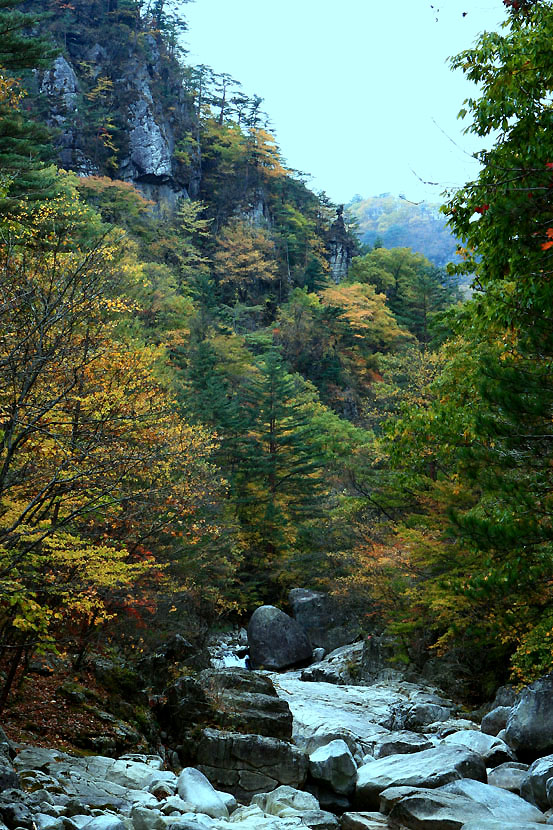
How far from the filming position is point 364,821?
8.02 metres

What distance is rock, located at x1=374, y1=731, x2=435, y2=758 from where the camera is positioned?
11195 mm

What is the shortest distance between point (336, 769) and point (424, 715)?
5326mm

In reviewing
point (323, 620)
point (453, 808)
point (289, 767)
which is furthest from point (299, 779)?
point (323, 620)

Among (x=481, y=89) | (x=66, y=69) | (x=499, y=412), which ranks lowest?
(x=499, y=412)

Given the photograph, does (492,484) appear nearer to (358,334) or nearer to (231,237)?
(358,334)

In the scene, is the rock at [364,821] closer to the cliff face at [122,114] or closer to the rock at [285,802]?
the rock at [285,802]

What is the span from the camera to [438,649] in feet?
58.7

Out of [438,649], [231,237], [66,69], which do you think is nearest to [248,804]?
[438,649]

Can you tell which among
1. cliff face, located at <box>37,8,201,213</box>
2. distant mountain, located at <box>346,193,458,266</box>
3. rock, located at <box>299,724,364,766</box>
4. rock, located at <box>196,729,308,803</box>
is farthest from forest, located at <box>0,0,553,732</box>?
distant mountain, located at <box>346,193,458,266</box>

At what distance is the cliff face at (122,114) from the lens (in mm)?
49281

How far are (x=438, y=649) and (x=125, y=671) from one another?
929cm

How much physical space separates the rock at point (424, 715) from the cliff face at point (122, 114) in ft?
146

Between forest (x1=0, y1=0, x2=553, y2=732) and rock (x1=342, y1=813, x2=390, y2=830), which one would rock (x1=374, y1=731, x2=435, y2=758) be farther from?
rock (x1=342, y1=813, x2=390, y2=830)

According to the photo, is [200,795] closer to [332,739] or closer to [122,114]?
[332,739]
